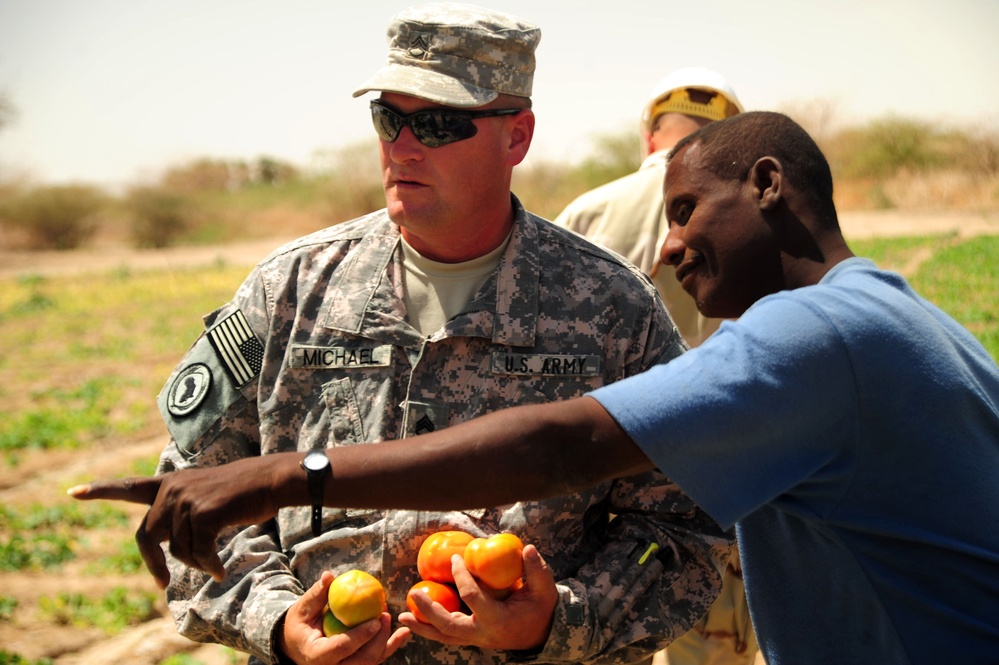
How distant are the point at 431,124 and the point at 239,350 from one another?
86 cm

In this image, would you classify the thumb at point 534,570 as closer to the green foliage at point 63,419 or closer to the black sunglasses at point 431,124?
the black sunglasses at point 431,124

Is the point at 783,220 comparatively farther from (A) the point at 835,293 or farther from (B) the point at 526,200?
(B) the point at 526,200

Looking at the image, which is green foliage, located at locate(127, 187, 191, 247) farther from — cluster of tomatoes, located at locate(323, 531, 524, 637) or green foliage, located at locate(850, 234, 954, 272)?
cluster of tomatoes, located at locate(323, 531, 524, 637)

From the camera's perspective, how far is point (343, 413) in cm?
278

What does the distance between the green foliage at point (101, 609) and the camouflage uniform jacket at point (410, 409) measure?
399 cm

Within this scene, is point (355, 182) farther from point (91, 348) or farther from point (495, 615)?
point (495, 615)

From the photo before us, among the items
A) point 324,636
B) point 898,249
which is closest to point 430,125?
point 324,636

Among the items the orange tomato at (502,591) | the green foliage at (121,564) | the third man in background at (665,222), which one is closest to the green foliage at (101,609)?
the green foliage at (121,564)

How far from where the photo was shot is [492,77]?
2979 mm

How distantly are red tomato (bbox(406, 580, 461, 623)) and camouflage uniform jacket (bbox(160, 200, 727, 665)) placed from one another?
242mm

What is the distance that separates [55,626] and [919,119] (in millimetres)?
15909

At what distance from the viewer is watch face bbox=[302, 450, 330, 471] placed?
189cm

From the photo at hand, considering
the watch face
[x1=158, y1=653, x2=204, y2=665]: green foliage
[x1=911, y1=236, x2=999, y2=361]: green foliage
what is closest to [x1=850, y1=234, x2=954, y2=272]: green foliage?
[x1=911, y1=236, x2=999, y2=361]: green foliage

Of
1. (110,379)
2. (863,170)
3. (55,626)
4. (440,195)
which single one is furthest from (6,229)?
(440,195)
